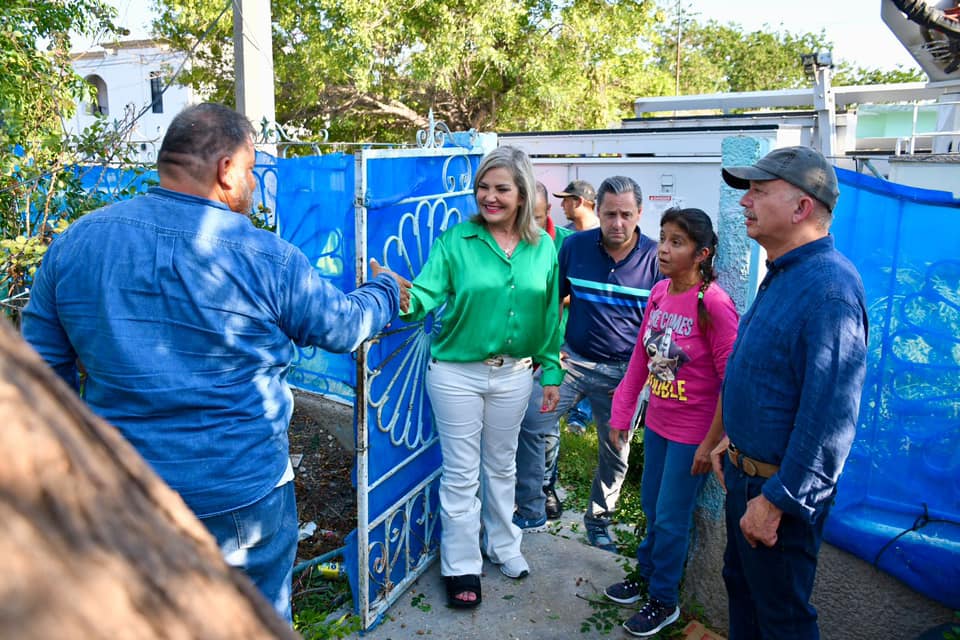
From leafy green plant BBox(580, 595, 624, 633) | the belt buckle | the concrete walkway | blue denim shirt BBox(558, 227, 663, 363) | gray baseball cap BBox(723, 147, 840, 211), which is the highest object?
gray baseball cap BBox(723, 147, 840, 211)

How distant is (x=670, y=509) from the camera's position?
3.03 meters

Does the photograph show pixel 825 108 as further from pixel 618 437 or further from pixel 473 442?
pixel 473 442

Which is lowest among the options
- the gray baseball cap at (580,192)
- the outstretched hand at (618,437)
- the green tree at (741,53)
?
the outstretched hand at (618,437)

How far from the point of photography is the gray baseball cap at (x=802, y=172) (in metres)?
2.20

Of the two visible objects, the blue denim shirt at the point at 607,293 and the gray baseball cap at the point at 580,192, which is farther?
the gray baseball cap at the point at 580,192

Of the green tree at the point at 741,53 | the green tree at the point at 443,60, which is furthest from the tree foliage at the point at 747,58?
the green tree at the point at 443,60

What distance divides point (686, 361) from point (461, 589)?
1.45m

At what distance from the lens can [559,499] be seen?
4.50 metres

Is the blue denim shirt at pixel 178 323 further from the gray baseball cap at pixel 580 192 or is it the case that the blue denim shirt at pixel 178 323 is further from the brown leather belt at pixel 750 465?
the gray baseball cap at pixel 580 192

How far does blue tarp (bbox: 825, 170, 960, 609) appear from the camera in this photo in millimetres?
2598

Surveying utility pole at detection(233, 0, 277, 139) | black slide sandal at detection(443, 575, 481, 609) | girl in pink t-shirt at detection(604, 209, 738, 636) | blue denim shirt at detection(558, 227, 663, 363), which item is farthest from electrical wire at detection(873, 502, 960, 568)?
utility pole at detection(233, 0, 277, 139)

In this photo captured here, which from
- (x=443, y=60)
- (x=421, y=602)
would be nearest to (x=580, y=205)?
(x=421, y=602)

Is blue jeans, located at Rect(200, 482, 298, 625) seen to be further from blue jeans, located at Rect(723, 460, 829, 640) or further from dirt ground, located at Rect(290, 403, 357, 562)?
dirt ground, located at Rect(290, 403, 357, 562)

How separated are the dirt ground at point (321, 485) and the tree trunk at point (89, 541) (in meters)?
3.39
